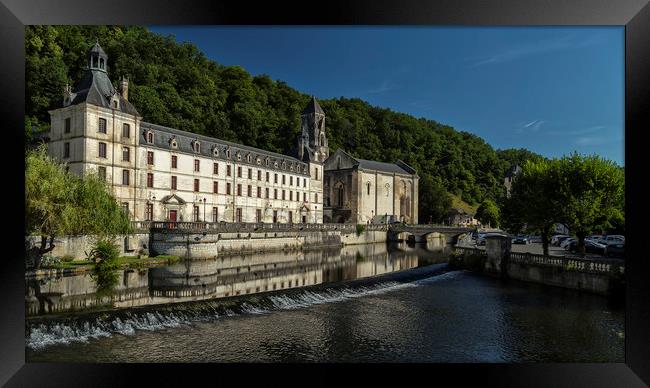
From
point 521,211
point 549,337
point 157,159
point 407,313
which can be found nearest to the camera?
point 549,337

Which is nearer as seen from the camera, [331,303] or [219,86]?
[331,303]

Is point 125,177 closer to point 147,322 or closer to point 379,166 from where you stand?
point 147,322

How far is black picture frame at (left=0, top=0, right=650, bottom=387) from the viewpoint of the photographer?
21.7 feet

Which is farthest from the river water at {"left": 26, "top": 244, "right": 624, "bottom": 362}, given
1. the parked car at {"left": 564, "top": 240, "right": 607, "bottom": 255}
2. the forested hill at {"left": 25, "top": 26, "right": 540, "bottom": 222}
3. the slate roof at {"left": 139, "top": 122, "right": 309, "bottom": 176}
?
the forested hill at {"left": 25, "top": 26, "right": 540, "bottom": 222}

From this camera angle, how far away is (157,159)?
93.4 ft

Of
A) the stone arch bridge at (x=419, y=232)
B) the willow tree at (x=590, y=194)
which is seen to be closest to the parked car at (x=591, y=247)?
the willow tree at (x=590, y=194)

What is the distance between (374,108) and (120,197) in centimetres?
5548

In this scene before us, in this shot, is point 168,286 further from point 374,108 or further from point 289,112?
point 374,108

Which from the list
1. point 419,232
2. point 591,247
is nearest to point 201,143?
point 591,247

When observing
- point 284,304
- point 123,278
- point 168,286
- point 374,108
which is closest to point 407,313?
point 284,304

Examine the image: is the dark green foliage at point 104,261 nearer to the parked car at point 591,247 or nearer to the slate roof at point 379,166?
the parked car at point 591,247

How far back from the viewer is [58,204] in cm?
1588

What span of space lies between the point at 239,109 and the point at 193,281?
3601 centimetres
